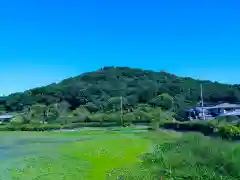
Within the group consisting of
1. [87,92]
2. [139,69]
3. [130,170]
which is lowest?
[130,170]

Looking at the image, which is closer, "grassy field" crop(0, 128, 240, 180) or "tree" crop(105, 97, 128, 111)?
"grassy field" crop(0, 128, 240, 180)

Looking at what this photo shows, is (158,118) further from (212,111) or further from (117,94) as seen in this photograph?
(117,94)

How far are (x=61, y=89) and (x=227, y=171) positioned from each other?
73.4 meters

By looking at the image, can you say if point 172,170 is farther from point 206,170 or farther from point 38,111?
point 38,111

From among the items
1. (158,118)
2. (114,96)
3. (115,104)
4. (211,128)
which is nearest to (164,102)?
(115,104)

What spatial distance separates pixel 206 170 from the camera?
9.68m

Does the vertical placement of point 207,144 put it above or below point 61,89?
below

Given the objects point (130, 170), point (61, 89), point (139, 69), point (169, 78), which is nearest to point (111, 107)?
point (61, 89)

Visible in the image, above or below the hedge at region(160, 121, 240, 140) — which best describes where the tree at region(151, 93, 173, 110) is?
above

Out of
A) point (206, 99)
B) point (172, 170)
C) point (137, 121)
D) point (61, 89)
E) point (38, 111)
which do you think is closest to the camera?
point (172, 170)

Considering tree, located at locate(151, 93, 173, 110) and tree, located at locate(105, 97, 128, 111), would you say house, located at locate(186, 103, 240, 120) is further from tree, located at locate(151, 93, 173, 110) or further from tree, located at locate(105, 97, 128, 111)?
tree, located at locate(105, 97, 128, 111)

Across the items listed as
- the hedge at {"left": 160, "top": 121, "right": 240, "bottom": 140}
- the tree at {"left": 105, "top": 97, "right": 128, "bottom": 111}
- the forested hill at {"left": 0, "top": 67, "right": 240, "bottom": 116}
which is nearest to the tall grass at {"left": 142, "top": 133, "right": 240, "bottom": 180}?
the hedge at {"left": 160, "top": 121, "right": 240, "bottom": 140}

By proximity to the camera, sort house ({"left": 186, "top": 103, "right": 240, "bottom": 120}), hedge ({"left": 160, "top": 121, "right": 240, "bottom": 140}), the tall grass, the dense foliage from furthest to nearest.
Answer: the dense foliage
house ({"left": 186, "top": 103, "right": 240, "bottom": 120})
hedge ({"left": 160, "top": 121, "right": 240, "bottom": 140})
the tall grass

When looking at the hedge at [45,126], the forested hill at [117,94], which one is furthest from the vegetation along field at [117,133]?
the hedge at [45,126]
